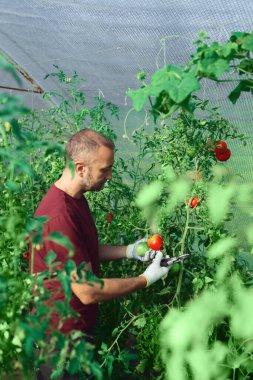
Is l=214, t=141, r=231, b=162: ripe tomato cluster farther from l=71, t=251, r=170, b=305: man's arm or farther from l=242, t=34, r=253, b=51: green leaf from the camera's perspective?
l=242, t=34, r=253, b=51: green leaf

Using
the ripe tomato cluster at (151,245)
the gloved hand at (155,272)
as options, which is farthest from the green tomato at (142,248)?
the gloved hand at (155,272)

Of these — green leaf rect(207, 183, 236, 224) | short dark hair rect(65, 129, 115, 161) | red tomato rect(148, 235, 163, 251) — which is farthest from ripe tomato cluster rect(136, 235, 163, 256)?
short dark hair rect(65, 129, 115, 161)

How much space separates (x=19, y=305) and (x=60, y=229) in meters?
0.76

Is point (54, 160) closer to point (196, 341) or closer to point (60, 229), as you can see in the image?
point (60, 229)

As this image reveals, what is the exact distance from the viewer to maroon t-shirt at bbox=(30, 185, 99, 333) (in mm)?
2330

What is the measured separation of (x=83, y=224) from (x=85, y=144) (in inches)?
12.0

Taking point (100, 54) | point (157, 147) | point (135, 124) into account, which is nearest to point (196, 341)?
point (157, 147)

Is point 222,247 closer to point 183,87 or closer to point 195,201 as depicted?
point 195,201

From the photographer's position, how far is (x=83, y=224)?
2518mm

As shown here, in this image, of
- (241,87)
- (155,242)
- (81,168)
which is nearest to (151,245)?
(155,242)

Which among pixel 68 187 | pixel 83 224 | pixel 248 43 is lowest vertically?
pixel 83 224

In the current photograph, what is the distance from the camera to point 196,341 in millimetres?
2152

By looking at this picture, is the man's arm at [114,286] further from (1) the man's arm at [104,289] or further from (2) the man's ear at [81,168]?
(2) the man's ear at [81,168]

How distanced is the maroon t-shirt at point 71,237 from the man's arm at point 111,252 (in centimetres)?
23
